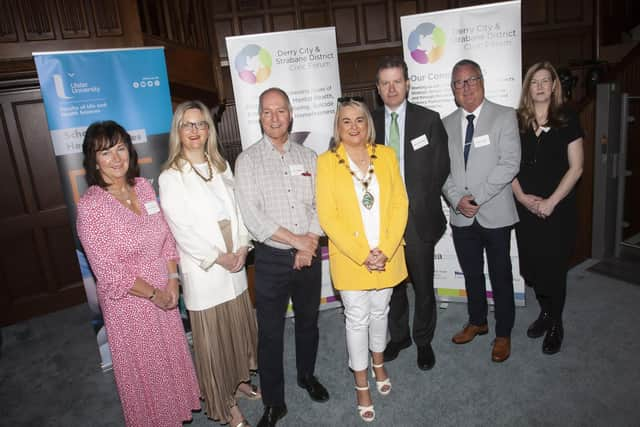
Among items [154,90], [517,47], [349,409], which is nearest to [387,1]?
[517,47]

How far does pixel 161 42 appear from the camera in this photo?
12.9 feet

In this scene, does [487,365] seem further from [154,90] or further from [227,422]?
[154,90]

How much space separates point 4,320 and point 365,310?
12.6 ft

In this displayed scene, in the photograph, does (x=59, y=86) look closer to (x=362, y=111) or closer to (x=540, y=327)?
(x=362, y=111)

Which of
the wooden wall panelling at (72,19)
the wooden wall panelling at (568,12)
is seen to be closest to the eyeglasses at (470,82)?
the wooden wall panelling at (72,19)

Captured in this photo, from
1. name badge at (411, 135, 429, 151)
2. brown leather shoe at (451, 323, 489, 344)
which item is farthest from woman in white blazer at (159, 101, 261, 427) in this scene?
brown leather shoe at (451, 323, 489, 344)

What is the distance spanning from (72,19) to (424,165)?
A: 3306mm

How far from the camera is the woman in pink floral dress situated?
204 centimetres

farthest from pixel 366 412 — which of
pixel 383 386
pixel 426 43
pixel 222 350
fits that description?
pixel 426 43

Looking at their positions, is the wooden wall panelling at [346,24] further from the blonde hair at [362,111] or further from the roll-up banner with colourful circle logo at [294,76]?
the blonde hair at [362,111]

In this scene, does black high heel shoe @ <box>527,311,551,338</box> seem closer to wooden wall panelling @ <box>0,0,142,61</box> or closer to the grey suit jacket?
the grey suit jacket

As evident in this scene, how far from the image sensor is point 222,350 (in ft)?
7.80

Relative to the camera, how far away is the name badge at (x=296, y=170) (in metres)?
2.33

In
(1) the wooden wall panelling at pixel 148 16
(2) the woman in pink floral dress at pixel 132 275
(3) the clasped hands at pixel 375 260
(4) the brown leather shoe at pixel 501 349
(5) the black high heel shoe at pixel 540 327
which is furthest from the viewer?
(1) the wooden wall panelling at pixel 148 16
